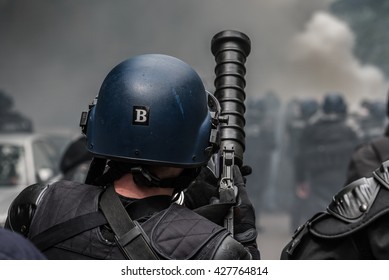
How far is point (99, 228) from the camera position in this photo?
6.48ft

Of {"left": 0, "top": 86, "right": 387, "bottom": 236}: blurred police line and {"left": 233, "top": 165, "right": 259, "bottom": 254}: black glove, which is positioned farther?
{"left": 0, "top": 86, "right": 387, "bottom": 236}: blurred police line

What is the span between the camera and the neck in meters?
2.08

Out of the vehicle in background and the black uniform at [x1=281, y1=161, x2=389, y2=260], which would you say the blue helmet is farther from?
the vehicle in background

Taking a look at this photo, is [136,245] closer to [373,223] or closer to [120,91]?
[120,91]

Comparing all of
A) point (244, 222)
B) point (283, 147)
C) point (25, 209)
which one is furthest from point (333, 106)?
point (25, 209)

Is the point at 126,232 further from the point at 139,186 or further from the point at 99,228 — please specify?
the point at 139,186

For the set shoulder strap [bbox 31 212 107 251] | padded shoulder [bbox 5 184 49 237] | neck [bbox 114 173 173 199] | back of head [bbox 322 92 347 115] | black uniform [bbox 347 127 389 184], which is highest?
back of head [bbox 322 92 347 115]

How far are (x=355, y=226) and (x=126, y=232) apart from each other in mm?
604

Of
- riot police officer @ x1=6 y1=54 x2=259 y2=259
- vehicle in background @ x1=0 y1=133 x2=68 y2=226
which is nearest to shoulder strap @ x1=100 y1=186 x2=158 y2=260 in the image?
riot police officer @ x1=6 y1=54 x2=259 y2=259

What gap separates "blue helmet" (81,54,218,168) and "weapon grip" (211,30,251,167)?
0.31m

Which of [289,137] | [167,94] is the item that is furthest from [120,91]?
[289,137]

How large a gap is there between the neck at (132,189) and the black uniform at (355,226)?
425mm

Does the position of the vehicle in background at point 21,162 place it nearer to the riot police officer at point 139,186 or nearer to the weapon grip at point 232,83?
the weapon grip at point 232,83

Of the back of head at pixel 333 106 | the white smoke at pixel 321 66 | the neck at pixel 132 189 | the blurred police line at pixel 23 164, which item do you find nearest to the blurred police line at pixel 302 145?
the back of head at pixel 333 106
